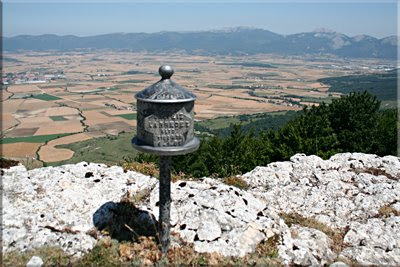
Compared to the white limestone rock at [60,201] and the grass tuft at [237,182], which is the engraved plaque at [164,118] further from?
the grass tuft at [237,182]

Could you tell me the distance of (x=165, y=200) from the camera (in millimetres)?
7906

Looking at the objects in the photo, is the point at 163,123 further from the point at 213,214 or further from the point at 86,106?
the point at 86,106

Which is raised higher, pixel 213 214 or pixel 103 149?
pixel 213 214

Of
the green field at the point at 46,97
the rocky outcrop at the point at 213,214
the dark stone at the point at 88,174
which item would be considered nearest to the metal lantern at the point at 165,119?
the rocky outcrop at the point at 213,214

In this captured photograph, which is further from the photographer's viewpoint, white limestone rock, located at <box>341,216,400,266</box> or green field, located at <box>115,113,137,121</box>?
green field, located at <box>115,113,137,121</box>

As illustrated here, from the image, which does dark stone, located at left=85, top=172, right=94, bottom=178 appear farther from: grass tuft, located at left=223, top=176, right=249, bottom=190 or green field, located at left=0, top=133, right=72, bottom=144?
green field, located at left=0, top=133, right=72, bottom=144

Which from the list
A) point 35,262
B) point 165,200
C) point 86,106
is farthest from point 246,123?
point 35,262

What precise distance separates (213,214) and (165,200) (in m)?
1.70

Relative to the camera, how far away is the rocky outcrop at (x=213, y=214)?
8.20 m

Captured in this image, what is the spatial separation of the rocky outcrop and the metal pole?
750 mm

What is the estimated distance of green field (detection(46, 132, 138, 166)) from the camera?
53.4m

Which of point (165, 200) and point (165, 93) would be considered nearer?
point (165, 93)

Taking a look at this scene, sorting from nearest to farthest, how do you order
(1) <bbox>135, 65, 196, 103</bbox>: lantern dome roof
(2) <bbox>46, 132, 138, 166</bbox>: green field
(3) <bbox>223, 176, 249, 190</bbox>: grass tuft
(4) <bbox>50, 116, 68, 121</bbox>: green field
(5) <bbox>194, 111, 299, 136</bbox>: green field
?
(1) <bbox>135, 65, 196, 103</bbox>: lantern dome roof, (3) <bbox>223, 176, 249, 190</bbox>: grass tuft, (2) <bbox>46, 132, 138, 166</bbox>: green field, (5) <bbox>194, 111, 299, 136</bbox>: green field, (4) <bbox>50, 116, 68, 121</bbox>: green field

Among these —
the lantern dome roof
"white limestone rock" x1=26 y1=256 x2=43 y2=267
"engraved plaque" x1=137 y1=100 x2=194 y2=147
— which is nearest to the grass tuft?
"engraved plaque" x1=137 y1=100 x2=194 y2=147
